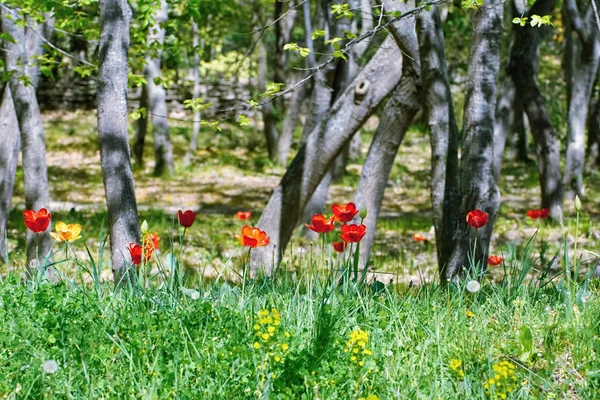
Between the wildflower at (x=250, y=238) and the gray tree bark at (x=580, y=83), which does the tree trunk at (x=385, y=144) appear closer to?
the wildflower at (x=250, y=238)

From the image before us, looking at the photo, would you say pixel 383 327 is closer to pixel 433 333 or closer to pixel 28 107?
pixel 433 333

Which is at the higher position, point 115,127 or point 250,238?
point 115,127

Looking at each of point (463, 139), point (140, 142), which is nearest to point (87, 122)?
point (140, 142)

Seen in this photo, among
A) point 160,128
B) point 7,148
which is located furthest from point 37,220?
point 160,128

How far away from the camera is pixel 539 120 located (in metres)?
11.7

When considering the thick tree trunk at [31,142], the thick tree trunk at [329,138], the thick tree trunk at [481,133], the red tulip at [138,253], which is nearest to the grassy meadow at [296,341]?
the red tulip at [138,253]

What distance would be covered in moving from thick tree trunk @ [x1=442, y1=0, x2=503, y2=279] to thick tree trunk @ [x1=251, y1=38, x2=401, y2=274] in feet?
4.54

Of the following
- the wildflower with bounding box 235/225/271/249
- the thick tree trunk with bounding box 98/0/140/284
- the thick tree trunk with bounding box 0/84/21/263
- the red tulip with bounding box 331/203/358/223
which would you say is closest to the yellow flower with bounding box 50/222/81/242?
the wildflower with bounding box 235/225/271/249

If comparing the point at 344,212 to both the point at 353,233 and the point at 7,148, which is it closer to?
the point at 353,233

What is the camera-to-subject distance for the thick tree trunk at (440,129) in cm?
644

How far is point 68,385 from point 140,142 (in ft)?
60.0

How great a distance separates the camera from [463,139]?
5.94 meters

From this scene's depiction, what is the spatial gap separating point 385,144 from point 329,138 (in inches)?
21.8

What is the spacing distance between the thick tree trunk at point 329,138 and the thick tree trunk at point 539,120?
369 centimetres
